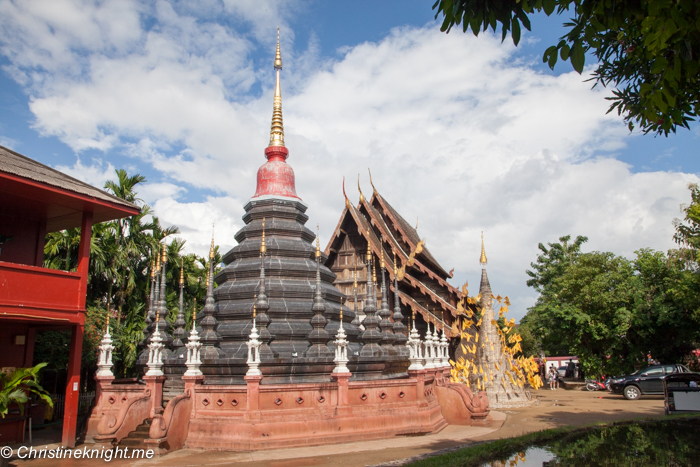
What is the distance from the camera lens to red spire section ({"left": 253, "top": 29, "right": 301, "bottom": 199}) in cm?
1819

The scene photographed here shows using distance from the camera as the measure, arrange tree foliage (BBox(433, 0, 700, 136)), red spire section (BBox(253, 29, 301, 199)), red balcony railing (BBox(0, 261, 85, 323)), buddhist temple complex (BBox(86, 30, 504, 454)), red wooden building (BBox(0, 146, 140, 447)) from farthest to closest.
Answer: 1. red spire section (BBox(253, 29, 301, 199))
2. buddhist temple complex (BBox(86, 30, 504, 454))
3. red wooden building (BBox(0, 146, 140, 447))
4. red balcony railing (BBox(0, 261, 85, 323))
5. tree foliage (BBox(433, 0, 700, 136))

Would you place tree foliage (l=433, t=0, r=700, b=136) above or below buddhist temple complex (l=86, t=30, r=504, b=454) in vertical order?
above

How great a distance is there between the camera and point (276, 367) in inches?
530

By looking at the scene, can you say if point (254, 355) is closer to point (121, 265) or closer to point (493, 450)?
point (493, 450)

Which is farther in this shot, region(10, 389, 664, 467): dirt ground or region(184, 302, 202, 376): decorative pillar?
region(184, 302, 202, 376): decorative pillar

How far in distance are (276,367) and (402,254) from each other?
492 inches

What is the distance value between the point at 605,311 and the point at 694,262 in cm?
497

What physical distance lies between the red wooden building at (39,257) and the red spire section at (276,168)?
5.35 m

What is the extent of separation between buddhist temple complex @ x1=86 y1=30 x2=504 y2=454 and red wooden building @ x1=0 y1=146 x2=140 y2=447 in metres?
1.67

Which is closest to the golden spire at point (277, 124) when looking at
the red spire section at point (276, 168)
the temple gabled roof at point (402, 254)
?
the red spire section at point (276, 168)

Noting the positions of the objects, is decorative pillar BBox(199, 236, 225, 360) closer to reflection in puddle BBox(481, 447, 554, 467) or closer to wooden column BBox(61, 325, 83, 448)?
wooden column BBox(61, 325, 83, 448)

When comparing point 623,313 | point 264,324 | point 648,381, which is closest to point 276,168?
point 264,324

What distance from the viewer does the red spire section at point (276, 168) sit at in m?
18.2

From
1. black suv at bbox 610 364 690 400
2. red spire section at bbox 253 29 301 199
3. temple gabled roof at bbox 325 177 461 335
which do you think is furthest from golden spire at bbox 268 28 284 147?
black suv at bbox 610 364 690 400
